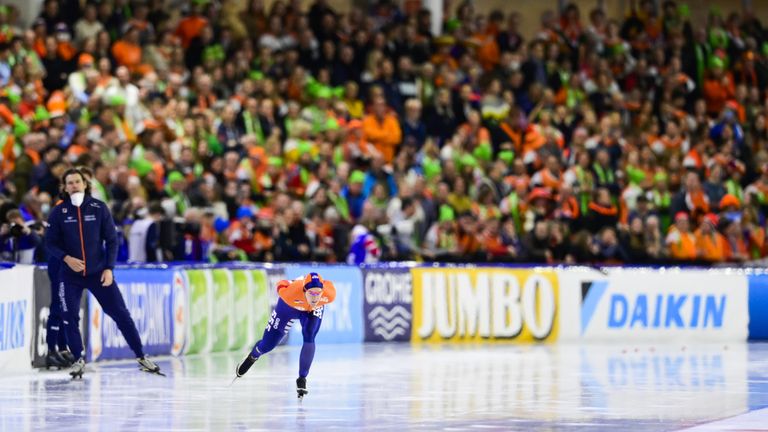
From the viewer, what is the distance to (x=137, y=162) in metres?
25.3

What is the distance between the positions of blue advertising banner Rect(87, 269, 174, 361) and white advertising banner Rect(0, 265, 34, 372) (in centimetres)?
147

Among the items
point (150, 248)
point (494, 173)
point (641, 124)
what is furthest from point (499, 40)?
point (150, 248)

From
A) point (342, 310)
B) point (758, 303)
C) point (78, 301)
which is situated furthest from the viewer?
point (758, 303)

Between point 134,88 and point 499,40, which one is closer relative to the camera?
point 134,88

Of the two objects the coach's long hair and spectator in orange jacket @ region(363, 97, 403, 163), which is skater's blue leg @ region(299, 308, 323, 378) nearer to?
the coach's long hair

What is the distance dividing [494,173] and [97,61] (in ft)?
23.7

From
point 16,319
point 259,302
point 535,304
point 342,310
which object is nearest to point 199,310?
point 259,302

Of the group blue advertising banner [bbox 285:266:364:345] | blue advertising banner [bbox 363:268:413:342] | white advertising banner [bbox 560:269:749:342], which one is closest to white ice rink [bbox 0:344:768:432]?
blue advertising banner [bbox 285:266:364:345]

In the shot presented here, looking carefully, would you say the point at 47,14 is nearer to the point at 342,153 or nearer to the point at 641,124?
the point at 342,153

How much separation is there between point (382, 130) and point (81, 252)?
1285cm

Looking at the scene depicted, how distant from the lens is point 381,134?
30.1 meters

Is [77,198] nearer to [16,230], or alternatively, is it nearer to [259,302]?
[16,230]

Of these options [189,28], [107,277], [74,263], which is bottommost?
[107,277]

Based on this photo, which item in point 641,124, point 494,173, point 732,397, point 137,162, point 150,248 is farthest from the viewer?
point 641,124
